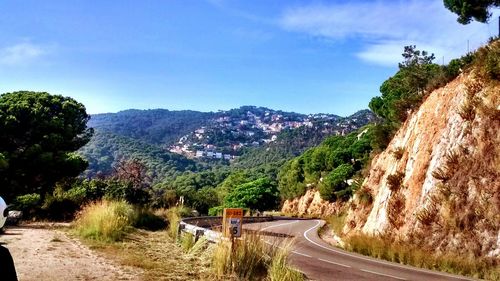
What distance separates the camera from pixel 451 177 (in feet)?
68.3

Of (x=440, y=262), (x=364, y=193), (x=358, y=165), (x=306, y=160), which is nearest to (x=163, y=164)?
(x=306, y=160)

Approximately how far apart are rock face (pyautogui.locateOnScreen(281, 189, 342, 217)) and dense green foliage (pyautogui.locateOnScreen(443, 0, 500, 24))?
40.4 meters

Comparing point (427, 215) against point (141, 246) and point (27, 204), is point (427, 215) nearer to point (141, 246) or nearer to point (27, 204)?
point (141, 246)

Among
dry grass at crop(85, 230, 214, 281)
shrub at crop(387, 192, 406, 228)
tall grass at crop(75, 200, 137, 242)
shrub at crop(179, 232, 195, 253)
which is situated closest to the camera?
dry grass at crop(85, 230, 214, 281)

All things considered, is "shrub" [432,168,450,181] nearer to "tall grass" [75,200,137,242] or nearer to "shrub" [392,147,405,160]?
"shrub" [392,147,405,160]

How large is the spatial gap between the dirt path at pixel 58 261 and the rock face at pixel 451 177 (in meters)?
14.2

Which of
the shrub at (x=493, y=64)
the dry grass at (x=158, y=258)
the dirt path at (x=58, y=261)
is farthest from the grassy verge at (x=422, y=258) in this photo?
the dirt path at (x=58, y=261)

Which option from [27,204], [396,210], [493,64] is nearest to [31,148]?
[27,204]

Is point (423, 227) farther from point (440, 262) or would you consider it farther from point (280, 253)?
point (280, 253)

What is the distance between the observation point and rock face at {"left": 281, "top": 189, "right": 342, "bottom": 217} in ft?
223

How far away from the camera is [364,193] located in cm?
3145

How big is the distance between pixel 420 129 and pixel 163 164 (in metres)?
180

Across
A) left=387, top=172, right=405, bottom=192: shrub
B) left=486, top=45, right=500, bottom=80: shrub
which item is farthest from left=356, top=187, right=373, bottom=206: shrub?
left=486, top=45, right=500, bottom=80: shrub

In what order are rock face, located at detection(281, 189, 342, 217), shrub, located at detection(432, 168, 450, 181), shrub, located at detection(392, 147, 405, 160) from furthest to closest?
rock face, located at detection(281, 189, 342, 217), shrub, located at detection(392, 147, 405, 160), shrub, located at detection(432, 168, 450, 181)
